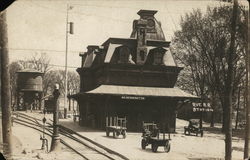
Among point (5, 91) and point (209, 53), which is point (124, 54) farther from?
point (5, 91)

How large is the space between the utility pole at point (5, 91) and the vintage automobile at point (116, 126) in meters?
10.3

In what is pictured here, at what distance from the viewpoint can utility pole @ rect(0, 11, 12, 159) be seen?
12484 millimetres

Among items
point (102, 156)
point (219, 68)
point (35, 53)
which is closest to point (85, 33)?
point (35, 53)

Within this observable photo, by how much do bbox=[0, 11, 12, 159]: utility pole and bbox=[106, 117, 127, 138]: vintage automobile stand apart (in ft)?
33.9

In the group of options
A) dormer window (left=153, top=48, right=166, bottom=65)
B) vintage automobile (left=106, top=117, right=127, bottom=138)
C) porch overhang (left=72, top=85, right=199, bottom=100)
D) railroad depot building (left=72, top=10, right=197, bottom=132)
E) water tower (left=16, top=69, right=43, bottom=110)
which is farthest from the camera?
dormer window (left=153, top=48, right=166, bottom=65)

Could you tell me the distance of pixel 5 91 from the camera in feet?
41.8

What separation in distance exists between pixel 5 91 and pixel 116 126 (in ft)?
37.2

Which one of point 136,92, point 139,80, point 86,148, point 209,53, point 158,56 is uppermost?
point 209,53

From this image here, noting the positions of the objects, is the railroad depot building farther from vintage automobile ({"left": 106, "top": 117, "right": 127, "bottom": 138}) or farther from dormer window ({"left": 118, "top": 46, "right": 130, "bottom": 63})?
vintage automobile ({"left": 106, "top": 117, "right": 127, "bottom": 138})

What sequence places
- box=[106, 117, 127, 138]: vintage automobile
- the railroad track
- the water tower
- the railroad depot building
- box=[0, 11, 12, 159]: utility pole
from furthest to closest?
the railroad depot building
the water tower
box=[106, 117, 127, 138]: vintage automobile
the railroad track
box=[0, 11, 12, 159]: utility pole

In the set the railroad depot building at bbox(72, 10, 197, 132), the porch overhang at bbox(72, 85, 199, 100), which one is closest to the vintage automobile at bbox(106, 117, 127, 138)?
the railroad depot building at bbox(72, 10, 197, 132)

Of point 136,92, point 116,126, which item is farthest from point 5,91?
point 136,92

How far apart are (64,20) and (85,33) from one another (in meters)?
1.27

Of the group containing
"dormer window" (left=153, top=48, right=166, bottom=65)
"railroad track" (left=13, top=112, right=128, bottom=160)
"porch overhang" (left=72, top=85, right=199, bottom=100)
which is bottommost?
"railroad track" (left=13, top=112, right=128, bottom=160)
